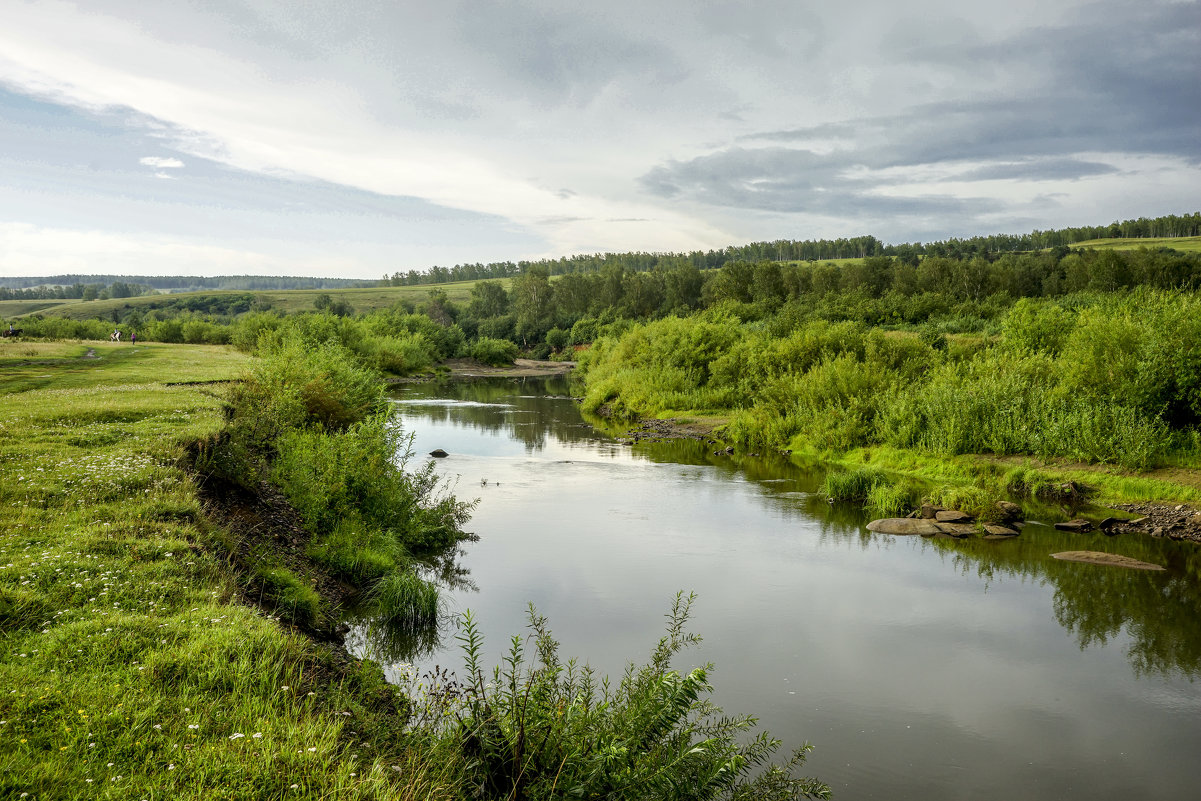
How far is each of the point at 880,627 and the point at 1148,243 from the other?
459 feet

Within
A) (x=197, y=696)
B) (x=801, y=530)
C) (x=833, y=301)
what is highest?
(x=833, y=301)

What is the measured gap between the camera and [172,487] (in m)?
10.8

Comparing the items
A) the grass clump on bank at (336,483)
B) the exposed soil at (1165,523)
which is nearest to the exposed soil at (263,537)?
the grass clump on bank at (336,483)

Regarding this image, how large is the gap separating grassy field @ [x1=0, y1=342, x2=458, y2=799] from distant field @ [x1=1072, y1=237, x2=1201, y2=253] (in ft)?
411

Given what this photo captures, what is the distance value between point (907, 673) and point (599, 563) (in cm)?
659

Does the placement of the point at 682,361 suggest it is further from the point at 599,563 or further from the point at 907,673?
the point at 907,673

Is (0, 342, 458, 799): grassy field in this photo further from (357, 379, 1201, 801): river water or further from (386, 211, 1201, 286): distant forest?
(386, 211, 1201, 286): distant forest

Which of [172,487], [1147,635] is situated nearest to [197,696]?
[172,487]

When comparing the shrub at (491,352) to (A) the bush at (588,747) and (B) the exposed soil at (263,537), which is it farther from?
(A) the bush at (588,747)

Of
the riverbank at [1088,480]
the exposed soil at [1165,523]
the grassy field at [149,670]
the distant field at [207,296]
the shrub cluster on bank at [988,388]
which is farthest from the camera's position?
the distant field at [207,296]

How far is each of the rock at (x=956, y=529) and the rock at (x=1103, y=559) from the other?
82.0 inches

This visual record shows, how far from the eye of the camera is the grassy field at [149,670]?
4.53 meters

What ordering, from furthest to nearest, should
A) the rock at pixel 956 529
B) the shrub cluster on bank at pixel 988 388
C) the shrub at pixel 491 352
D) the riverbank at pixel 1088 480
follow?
1. the shrub at pixel 491 352
2. the shrub cluster on bank at pixel 988 388
3. the rock at pixel 956 529
4. the riverbank at pixel 1088 480

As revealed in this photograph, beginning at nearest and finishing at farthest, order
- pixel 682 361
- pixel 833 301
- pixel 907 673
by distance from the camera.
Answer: pixel 907 673 < pixel 682 361 < pixel 833 301
